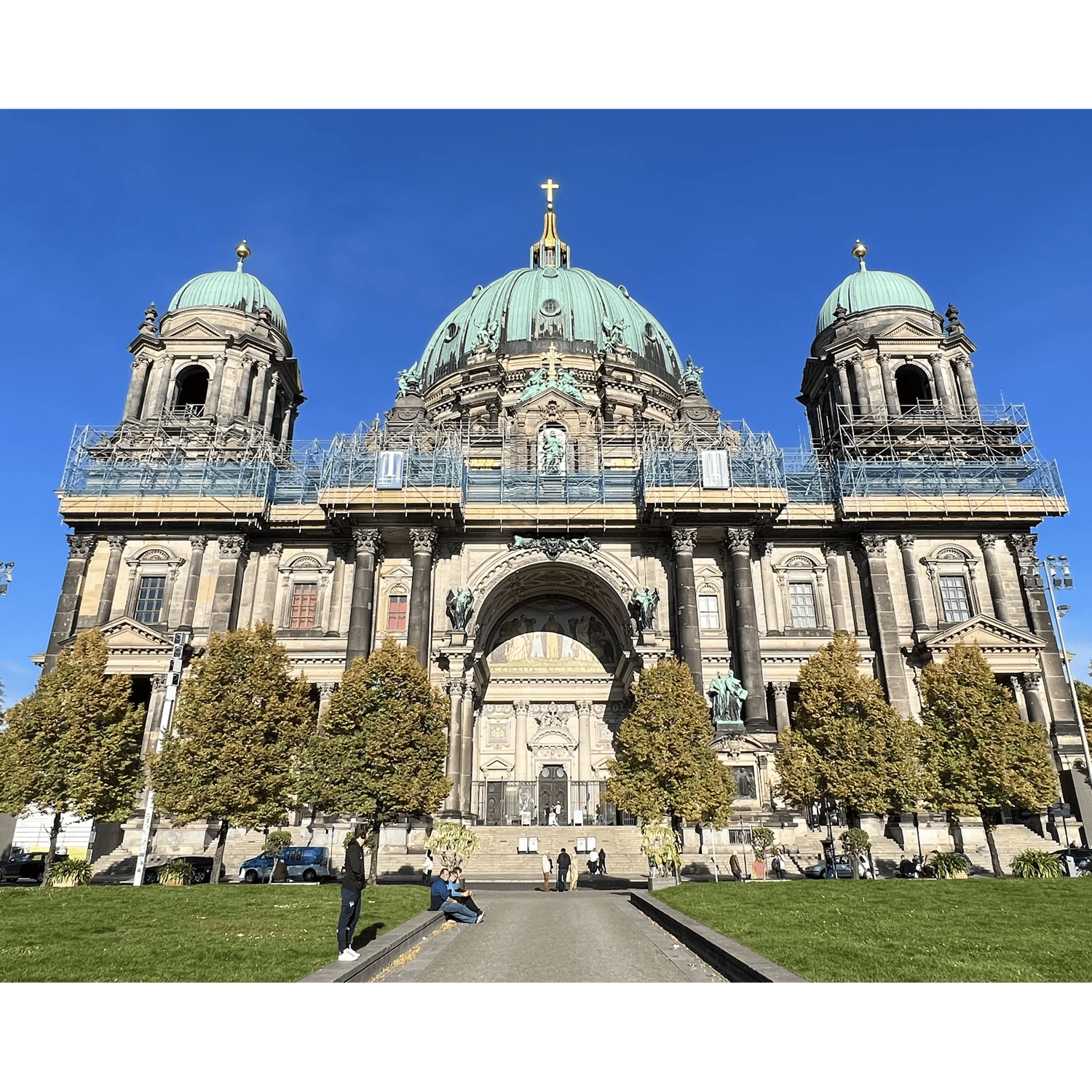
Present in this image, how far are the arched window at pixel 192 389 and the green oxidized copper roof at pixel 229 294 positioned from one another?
13.9ft

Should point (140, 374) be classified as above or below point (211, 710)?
above

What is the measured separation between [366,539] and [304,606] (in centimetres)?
552

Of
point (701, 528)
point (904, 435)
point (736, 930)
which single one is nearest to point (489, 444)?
point (701, 528)

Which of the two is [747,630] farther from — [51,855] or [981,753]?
[51,855]

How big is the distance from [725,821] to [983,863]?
12181 mm

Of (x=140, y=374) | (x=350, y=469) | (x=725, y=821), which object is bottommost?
(x=725, y=821)

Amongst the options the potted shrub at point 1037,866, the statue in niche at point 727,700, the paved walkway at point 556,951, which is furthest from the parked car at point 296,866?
the potted shrub at point 1037,866

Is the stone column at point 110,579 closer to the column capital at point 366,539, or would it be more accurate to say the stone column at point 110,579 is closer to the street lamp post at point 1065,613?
the column capital at point 366,539

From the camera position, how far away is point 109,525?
4559 cm

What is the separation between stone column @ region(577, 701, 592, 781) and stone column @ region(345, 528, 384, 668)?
13644mm

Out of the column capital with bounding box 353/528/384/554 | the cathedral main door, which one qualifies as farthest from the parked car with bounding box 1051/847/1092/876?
the column capital with bounding box 353/528/384/554

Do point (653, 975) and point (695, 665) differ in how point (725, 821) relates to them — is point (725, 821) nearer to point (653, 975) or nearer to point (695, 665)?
point (695, 665)

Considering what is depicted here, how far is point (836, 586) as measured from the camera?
4616cm

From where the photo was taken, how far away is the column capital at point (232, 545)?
44875mm
